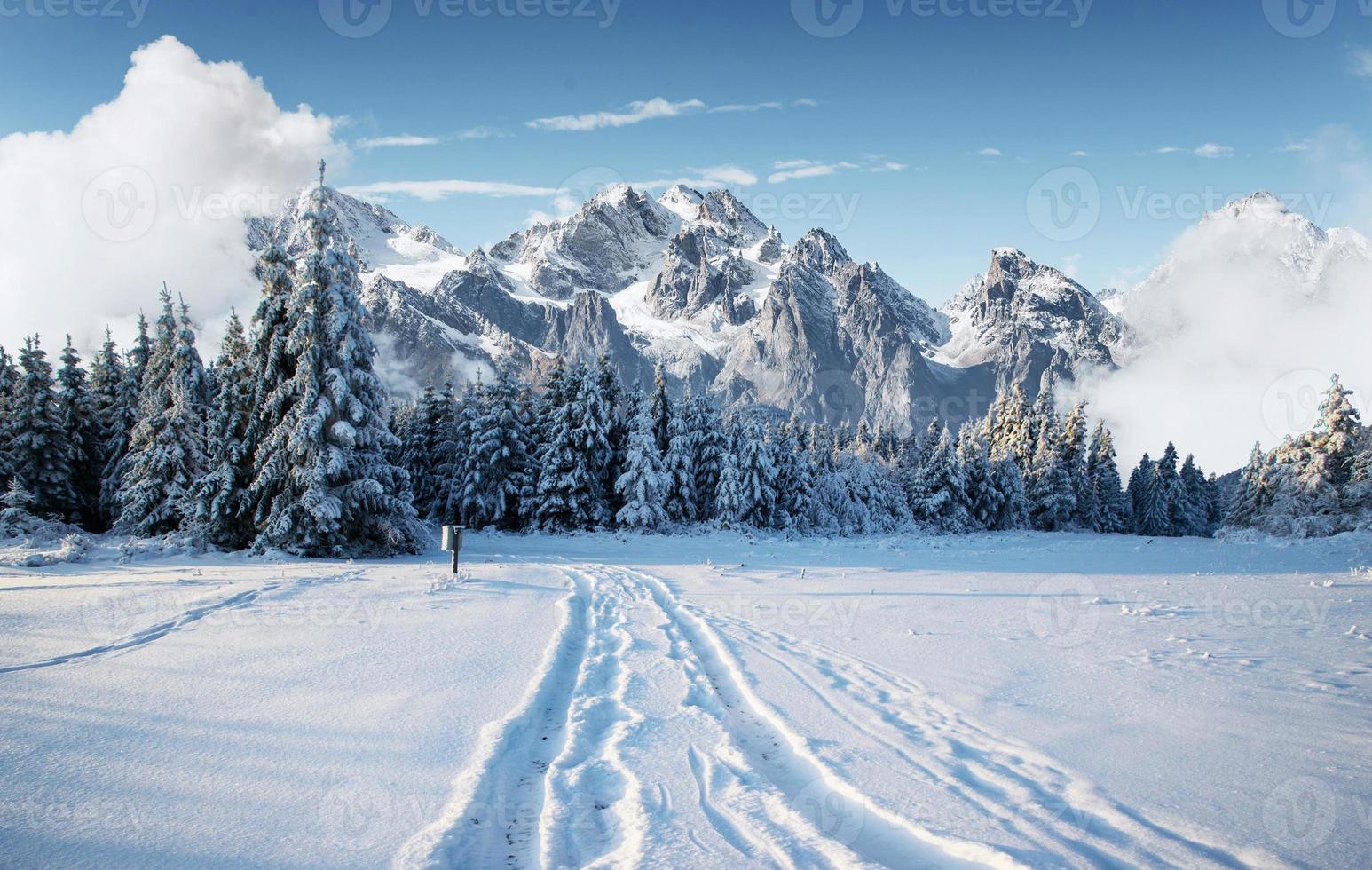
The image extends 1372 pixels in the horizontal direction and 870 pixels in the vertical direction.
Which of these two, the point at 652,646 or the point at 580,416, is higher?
the point at 580,416

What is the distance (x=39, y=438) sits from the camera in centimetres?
2656

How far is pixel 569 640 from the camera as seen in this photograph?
8.21 m

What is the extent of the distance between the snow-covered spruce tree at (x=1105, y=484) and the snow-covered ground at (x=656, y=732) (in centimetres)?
4947

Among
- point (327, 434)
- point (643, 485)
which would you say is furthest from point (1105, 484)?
point (327, 434)

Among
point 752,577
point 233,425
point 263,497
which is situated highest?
point 233,425

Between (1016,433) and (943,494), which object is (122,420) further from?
(1016,433)

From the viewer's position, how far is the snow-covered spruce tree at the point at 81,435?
29.0 metres

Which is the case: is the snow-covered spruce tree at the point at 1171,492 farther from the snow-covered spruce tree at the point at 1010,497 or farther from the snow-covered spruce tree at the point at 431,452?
the snow-covered spruce tree at the point at 431,452

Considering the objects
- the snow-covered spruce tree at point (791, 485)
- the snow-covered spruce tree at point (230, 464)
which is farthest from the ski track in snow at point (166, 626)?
the snow-covered spruce tree at point (791, 485)

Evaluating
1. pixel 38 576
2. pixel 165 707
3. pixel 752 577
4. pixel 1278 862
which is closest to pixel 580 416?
pixel 752 577

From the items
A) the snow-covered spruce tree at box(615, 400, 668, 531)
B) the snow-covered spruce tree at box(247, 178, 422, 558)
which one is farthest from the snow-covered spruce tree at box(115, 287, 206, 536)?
the snow-covered spruce tree at box(615, 400, 668, 531)

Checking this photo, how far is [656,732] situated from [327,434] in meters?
16.0

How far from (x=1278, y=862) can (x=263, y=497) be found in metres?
20.8

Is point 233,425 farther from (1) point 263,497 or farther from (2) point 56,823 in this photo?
(2) point 56,823
